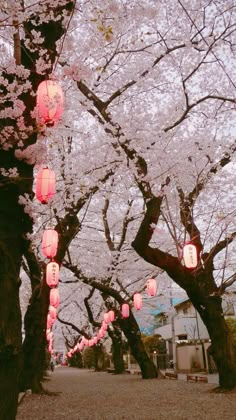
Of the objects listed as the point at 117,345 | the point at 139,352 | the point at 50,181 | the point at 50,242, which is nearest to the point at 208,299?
the point at 50,242

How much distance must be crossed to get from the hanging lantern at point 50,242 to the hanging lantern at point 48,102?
6.31 m

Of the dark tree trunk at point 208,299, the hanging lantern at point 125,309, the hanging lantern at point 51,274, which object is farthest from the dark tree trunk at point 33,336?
the hanging lantern at point 125,309

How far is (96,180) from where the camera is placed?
44.3ft

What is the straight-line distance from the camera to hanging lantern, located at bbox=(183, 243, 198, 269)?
36.9ft

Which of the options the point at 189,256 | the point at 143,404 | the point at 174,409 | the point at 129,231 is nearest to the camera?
the point at 174,409

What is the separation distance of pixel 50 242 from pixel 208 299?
4902 millimetres

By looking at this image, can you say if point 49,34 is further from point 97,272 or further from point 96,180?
point 97,272

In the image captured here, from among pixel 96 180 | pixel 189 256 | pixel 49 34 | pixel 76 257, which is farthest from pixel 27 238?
pixel 76 257

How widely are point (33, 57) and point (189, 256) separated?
717cm

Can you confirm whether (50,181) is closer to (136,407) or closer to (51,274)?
(51,274)

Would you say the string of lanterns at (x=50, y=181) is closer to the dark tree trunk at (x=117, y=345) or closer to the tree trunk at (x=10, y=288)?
the tree trunk at (x=10, y=288)

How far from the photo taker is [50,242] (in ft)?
38.4

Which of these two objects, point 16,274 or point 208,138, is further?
point 208,138

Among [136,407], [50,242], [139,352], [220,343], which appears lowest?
[136,407]
